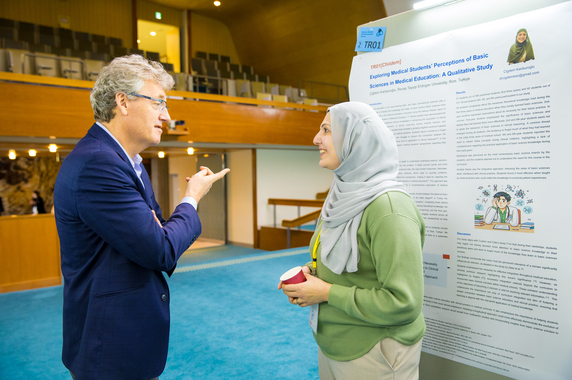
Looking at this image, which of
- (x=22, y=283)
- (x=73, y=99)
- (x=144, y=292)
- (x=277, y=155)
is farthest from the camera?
(x=277, y=155)

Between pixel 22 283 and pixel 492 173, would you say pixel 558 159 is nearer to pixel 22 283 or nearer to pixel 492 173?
pixel 492 173

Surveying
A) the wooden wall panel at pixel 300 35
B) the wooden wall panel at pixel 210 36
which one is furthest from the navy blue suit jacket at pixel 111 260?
the wooden wall panel at pixel 210 36

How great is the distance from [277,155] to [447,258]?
8.71 metres

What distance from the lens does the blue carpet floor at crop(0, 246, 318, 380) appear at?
293 cm

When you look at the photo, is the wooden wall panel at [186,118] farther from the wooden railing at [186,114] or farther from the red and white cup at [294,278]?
the red and white cup at [294,278]

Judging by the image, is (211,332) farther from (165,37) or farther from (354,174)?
(165,37)

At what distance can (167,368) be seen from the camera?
2936 mm

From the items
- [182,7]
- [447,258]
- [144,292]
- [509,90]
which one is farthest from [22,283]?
[182,7]

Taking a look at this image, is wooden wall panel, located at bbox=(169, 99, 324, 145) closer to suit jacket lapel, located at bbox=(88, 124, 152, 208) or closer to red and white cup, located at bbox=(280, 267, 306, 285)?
suit jacket lapel, located at bbox=(88, 124, 152, 208)

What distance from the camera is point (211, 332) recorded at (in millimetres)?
3604

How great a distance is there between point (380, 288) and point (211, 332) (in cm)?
267

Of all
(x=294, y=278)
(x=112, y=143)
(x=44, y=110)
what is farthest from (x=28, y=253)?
(x=294, y=278)

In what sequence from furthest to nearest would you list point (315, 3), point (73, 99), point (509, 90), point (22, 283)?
point (315, 3) → point (73, 99) → point (22, 283) → point (509, 90)

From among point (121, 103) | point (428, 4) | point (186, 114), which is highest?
point (186, 114)
